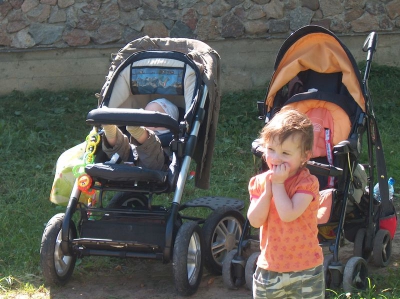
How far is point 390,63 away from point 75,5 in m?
4.15

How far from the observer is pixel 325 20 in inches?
382

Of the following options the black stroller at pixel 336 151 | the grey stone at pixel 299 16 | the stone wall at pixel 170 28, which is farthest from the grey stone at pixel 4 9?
the black stroller at pixel 336 151

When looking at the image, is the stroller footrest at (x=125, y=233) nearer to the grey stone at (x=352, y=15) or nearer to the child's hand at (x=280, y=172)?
the child's hand at (x=280, y=172)

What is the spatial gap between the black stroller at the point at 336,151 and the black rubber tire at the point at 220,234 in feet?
0.64

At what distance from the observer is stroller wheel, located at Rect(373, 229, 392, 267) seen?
491cm

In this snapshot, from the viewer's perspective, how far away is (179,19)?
9656 millimetres

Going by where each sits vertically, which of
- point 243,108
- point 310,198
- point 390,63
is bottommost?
point 310,198

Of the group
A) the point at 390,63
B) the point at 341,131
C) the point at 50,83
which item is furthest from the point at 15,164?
the point at 390,63

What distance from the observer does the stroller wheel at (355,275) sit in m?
4.40

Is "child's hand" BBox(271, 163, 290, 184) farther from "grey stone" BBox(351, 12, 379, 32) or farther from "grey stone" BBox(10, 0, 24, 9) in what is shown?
"grey stone" BBox(10, 0, 24, 9)

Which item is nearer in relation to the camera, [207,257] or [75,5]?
[207,257]

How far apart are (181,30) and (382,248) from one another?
5407mm

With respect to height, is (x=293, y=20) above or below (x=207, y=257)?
above

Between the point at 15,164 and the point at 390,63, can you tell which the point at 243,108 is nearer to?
the point at 390,63
